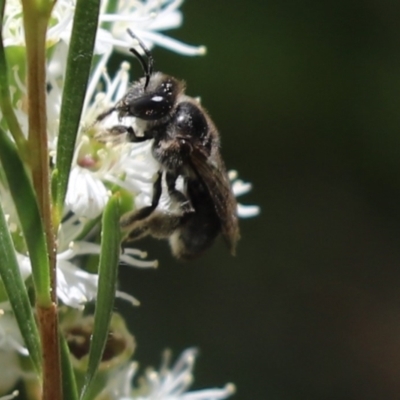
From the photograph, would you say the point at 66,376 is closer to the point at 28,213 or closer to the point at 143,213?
the point at 28,213

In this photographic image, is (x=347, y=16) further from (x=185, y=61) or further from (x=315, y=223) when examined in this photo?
(x=315, y=223)

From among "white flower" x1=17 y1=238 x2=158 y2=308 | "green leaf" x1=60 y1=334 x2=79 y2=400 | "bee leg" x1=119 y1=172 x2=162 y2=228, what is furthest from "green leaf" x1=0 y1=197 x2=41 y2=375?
"bee leg" x1=119 y1=172 x2=162 y2=228

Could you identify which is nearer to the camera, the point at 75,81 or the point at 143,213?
the point at 75,81

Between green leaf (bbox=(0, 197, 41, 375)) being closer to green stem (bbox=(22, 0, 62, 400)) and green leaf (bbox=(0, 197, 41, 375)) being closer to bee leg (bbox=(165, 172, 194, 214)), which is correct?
green stem (bbox=(22, 0, 62, 400))

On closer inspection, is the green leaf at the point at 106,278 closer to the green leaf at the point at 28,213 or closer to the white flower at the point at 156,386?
the green leaf at the point at 28,213

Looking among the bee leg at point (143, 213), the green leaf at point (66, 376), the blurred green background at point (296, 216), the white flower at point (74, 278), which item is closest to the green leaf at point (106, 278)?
the green leaf at point (66, 376)

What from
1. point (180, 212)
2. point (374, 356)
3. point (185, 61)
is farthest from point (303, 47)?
point (180, 212)

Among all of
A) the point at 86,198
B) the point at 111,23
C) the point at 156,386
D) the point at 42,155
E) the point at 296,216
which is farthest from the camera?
→ the point at 296,216

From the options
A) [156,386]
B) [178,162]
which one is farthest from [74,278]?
[156,386]
